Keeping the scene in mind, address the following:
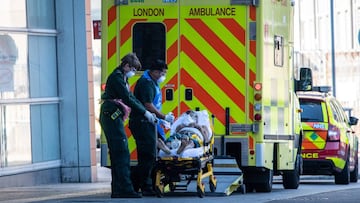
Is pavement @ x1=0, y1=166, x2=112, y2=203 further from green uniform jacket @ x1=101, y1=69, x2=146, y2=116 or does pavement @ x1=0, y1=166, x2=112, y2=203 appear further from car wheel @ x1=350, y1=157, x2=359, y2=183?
car wheel @ x1=350, y1=157, x2=359, y2=183

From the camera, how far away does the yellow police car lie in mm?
20406

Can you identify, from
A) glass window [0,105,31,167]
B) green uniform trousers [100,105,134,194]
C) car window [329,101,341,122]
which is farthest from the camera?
car window [329,101,341,122]

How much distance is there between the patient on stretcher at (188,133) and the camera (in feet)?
48.3

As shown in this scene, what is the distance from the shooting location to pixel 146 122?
48.6ft

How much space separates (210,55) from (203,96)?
513 mm

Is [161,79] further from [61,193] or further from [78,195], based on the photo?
[61,193]

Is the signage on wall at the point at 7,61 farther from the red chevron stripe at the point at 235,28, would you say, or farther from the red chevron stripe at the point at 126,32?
the red chevron stripe at the point at 235,28

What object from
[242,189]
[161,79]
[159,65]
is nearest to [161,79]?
[161,79]

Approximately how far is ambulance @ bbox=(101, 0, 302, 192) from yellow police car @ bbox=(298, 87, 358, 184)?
15.3 ft

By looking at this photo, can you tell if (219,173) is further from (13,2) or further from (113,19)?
(13,2)

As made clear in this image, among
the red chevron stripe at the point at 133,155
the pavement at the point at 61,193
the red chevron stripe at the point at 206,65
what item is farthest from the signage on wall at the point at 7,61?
the red chevron stripe at the point at 206,65

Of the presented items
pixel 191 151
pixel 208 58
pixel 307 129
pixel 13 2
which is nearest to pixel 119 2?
pixel 208 58

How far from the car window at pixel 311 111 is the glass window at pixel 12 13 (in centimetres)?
478

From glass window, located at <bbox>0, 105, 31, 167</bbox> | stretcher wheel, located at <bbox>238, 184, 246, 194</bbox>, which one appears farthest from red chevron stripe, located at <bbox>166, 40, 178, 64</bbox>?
glass window, located at <bbox>0, 105, 31, 167</bbox>
